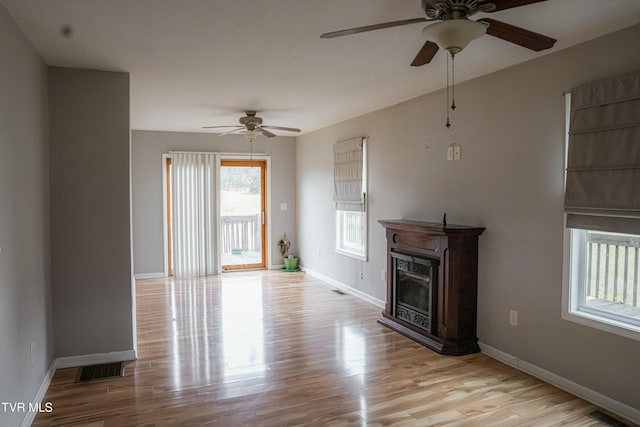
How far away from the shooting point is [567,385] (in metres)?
3.20

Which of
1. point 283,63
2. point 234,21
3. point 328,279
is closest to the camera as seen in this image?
point 234,21

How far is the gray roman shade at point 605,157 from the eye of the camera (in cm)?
271

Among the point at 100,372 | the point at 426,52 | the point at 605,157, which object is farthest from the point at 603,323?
the point at 100,372

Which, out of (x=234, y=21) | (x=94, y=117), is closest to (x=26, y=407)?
(x=94, y=117)

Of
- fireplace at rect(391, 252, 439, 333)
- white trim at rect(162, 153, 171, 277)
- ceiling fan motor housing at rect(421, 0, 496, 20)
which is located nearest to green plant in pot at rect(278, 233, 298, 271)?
white trim at rect(162, 153, 171, 277)

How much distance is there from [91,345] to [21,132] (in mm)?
1871

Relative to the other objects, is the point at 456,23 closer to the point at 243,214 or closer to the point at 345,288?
the point at 345,288

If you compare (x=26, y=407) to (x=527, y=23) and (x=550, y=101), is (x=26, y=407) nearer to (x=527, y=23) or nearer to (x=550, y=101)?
(x=527, y=23)

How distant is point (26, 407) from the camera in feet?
8.86

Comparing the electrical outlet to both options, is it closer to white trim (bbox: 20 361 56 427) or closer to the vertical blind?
white trim (bbox: 20 361 56 427)

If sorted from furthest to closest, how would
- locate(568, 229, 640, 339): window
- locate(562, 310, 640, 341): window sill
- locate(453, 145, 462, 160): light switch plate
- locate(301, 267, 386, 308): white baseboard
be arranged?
locate(301, 267, 386, 308): white baseboard, locate(453, 145, 462, 160): light switch plate, locate(568, 229, 640, 339): window, locate(562, 310, 640, 341): window sill

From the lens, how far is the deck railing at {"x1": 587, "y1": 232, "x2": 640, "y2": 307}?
9.55ft

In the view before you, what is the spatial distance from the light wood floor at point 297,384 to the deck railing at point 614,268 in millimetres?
776

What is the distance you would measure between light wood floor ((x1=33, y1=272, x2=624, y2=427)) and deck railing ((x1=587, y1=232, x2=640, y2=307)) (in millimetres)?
776
